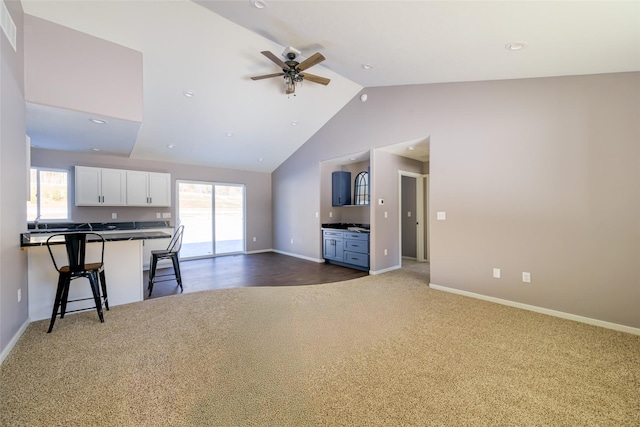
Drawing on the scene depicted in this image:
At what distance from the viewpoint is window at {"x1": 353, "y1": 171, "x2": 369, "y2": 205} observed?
20.9 ft

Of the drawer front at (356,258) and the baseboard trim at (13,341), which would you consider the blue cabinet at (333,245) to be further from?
the baseboard trim at (13,341)

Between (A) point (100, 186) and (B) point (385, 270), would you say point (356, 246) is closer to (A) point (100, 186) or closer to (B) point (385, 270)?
(B) point (385, 270)

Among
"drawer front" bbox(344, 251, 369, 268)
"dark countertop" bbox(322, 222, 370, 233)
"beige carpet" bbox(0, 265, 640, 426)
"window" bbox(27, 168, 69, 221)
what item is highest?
"window" bbox(27, 168, 69, 221)

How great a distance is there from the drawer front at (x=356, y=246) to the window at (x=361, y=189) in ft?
3.86

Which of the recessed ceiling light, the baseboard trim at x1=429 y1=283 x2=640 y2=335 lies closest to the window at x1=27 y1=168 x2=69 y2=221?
the baseboard trim at x1=429 y1=283 x2=640 y2=335

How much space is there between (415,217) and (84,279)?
634 centimetres

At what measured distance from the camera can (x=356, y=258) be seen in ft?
18.1

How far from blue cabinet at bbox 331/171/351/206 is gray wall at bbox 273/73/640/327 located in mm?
Result: 2028

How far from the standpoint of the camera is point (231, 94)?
4.57 meters

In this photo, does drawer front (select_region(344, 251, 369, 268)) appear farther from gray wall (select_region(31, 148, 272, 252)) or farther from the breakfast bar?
the breakfast bar

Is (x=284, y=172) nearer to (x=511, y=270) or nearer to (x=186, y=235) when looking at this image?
(x=186, y=235)

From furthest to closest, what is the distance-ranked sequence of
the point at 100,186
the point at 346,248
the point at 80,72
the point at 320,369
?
the point at 346,248, the point at 100,186, the point at 80,72, the point at 320,369

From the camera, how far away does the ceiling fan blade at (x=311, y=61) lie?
121 inches

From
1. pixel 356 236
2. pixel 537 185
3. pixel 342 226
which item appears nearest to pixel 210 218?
pixel 342 226
